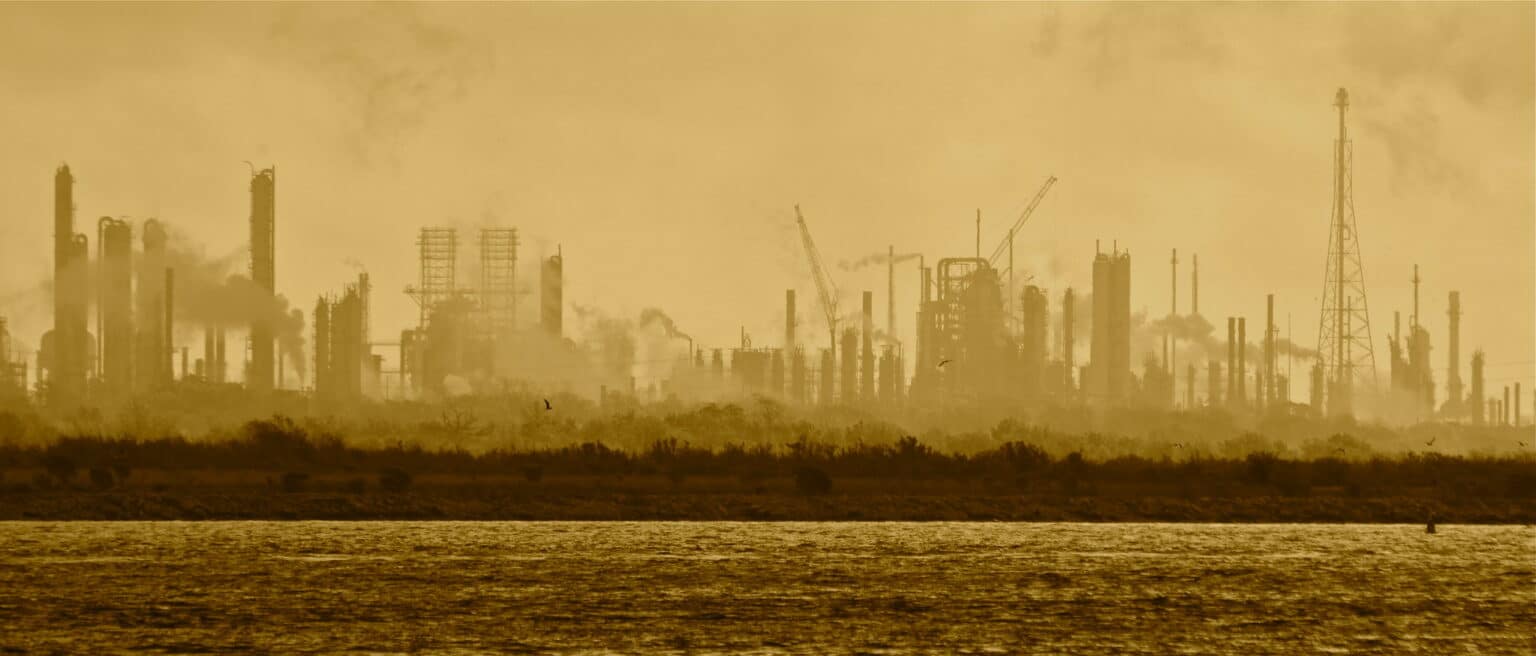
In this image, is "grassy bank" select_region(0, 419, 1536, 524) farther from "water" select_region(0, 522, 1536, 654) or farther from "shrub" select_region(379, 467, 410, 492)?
"water" select_region(0, 522, 1536, 654)

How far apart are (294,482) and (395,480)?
21.1 feet

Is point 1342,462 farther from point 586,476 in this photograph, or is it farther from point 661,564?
point 661,564

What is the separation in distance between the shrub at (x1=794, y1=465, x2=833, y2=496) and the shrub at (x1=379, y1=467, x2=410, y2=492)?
2543 centimetres

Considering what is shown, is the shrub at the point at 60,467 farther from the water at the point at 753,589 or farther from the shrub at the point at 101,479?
the water at the point at 753,589

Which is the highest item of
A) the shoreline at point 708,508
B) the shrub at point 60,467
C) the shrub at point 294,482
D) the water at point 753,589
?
the shrub at point 60,467

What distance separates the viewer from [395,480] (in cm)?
13962

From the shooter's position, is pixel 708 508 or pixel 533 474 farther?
pixel 533 474

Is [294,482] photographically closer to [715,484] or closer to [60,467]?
[60,467]

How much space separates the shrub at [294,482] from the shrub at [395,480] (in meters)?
4.93

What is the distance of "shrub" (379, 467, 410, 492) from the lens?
5448 inches


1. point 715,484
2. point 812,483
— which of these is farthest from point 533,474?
point 812,483

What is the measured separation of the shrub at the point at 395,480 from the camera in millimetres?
138375

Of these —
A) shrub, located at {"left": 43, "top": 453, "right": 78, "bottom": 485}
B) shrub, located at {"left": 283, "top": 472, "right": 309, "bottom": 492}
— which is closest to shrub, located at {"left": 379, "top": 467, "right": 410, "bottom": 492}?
shrub, located at {"left": 283, "top": 472, "right": 309, "bottom": 492}

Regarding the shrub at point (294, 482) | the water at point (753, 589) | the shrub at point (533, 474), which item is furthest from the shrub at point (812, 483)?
the shrub at point (294, 482)
